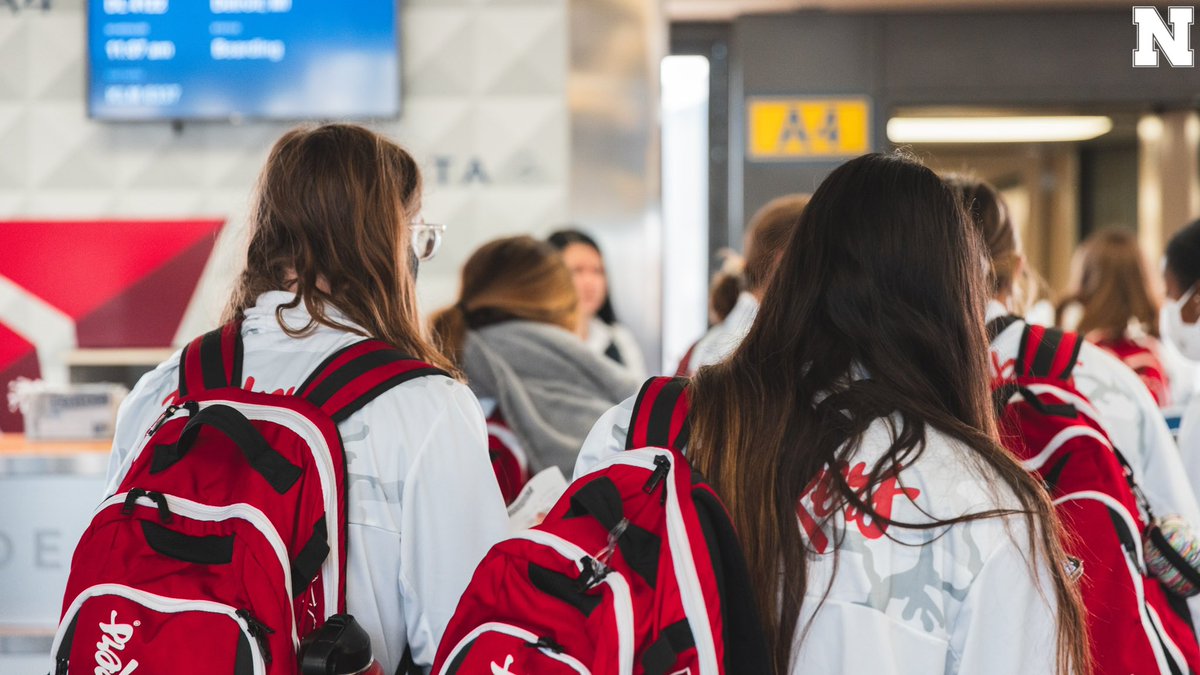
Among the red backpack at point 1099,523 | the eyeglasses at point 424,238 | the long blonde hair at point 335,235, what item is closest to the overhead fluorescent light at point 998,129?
the red backpack at point 1099,523

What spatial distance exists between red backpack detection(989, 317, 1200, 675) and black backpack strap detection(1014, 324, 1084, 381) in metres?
0.04

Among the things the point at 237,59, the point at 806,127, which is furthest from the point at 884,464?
the point at 806,127

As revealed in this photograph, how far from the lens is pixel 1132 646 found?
1.43 metres

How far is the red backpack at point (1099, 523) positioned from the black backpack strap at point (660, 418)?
0.48 meters

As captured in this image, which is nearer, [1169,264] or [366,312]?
[366,312]

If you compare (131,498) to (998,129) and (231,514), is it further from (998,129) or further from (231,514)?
(998,129)

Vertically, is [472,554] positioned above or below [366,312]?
below

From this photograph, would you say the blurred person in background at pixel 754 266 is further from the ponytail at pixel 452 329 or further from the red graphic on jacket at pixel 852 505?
the red graphic on jacket at pixel 852 505

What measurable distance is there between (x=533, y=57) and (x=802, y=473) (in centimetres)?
314

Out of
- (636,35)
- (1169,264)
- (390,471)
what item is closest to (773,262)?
(390,471)

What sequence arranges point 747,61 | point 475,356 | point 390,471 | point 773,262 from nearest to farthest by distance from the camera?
1. point 773,262
2. point 390,471
3. point 475,356
4. point 747,61

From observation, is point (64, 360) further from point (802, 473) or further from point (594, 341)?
point (802, 473)

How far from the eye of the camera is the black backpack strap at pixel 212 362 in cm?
143

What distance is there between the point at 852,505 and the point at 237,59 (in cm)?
336
